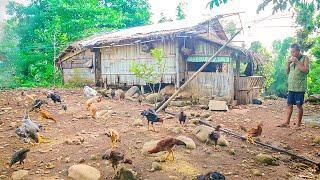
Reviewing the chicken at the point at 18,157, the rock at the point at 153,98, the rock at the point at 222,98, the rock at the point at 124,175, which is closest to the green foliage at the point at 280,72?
the rock at the point at 222,98

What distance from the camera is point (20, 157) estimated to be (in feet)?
18.9

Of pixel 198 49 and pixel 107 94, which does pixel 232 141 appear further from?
pixel 107 94

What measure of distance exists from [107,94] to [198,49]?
18.5 feet

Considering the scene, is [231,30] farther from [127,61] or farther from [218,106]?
[127,61]

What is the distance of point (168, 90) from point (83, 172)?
1071 centimetres

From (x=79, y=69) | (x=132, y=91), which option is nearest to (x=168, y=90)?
(x=132, y=91)

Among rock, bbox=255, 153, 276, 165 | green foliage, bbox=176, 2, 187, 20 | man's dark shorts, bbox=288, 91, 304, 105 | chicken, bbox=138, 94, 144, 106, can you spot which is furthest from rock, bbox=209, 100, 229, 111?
green foliage, bbox=176, 2, 187, 20

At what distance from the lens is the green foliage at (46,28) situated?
1085 inches

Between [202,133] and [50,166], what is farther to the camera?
[202,133]

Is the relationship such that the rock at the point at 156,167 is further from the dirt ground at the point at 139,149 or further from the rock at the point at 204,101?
the rock at the point at 204,101

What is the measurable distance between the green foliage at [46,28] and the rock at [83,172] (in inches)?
903

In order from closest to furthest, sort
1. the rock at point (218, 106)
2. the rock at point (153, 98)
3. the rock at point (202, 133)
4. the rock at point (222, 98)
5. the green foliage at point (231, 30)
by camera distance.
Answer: the rock at point (202, 133), the rock at point (218, 106), the green foliage at point (231, 30), the rock at point (222, 98), the rock at point (153, 98)

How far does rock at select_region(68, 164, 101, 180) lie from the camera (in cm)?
527

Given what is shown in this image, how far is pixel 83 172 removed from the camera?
5.32 meters
